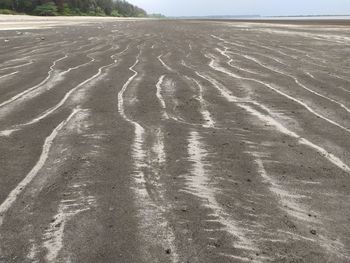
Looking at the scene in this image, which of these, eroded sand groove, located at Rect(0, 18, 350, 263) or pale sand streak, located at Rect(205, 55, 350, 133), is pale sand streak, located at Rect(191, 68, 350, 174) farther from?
pale sand streak, located at Rect(205, 55, 350, 133)

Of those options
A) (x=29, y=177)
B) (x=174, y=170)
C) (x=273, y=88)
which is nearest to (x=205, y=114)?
(x=174, y=170)

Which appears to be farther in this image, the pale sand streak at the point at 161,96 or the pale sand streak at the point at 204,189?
the pale sand streak at the point at 161,96

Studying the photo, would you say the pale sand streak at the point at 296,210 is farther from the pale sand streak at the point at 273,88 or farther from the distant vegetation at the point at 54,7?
the distant vegetation at the point at 54,7

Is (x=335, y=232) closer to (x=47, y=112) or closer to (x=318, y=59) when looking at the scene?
(x=47, y=112)

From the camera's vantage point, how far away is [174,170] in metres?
4.32

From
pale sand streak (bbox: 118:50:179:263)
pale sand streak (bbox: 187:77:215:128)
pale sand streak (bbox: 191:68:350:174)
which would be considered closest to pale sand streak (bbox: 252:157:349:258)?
pale sand streak (bbox: 191:68:350:174)

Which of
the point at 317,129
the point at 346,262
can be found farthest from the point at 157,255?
the point at 317,129

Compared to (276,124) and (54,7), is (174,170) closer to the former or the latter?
(276,124)

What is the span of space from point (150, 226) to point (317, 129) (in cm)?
322

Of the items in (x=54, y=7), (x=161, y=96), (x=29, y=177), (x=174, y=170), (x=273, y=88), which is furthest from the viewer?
(x=54, y=7)

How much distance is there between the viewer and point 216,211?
3.51 meters

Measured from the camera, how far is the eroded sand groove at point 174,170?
3057 mm

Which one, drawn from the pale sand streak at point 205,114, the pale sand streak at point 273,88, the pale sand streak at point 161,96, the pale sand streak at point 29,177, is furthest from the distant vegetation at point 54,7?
the pale sand streak at point 29,177

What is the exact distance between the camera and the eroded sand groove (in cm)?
306
